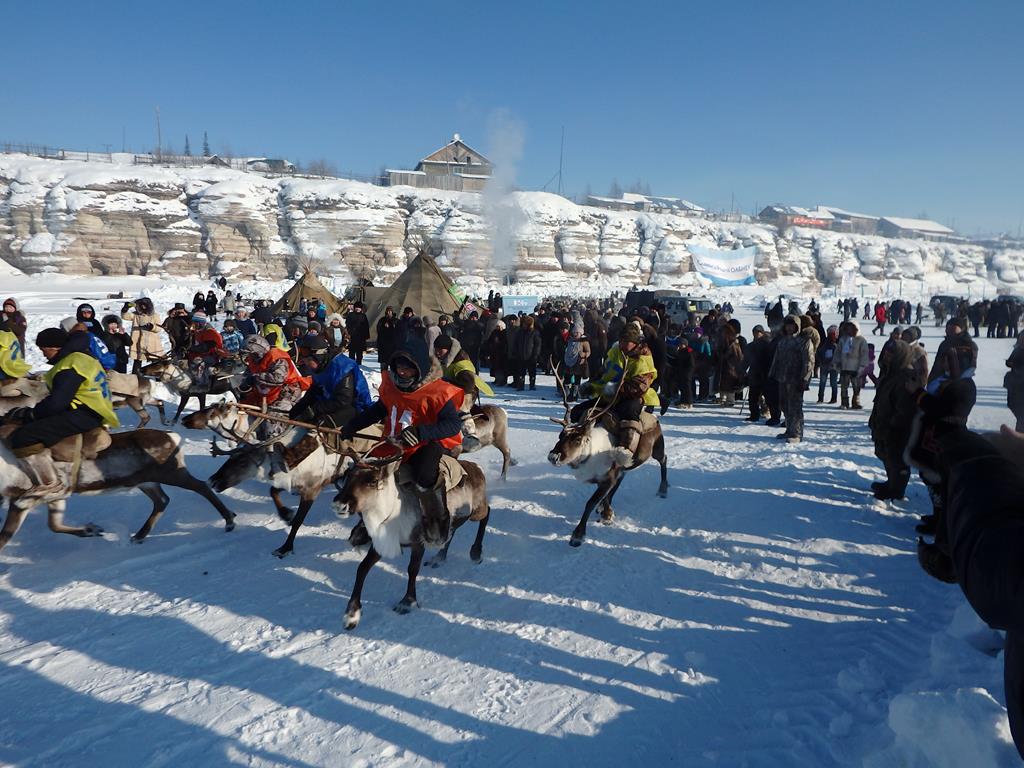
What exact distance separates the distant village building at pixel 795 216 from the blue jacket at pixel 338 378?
312 feet

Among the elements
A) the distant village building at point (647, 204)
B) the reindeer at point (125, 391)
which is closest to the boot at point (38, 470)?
the reindeer at point (125, 391)

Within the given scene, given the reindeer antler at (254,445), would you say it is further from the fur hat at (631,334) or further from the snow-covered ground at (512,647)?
the fur hat at (631,334)

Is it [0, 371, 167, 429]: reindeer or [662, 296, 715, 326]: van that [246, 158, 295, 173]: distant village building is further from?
[0, 371, 167, 429]: reindeer

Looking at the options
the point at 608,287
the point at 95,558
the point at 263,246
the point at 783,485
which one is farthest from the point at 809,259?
the point at 95,558

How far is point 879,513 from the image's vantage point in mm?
6668

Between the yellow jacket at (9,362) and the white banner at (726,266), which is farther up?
the white banner at (726,266)

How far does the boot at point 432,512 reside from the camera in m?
4.70

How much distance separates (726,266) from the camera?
45531 millimetres

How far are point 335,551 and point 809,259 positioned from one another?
304ft

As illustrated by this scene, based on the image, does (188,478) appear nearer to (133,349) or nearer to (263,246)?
(133,349)

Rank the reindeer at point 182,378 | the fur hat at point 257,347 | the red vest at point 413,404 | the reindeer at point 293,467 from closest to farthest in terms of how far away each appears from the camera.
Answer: the red vest at point 413,404 < the reindeer at point 293,467 < the fur hat at point 257,347 < the reindeer at point 182,378

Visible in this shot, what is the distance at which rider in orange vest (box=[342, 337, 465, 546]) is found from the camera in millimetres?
4664

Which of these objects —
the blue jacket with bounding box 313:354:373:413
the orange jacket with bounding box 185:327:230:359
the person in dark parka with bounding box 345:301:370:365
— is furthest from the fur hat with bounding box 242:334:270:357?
the person in dark parka with bounding box 345:301:370:365

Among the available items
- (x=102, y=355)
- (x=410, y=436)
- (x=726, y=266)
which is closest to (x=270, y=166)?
(x=726, y=266)
